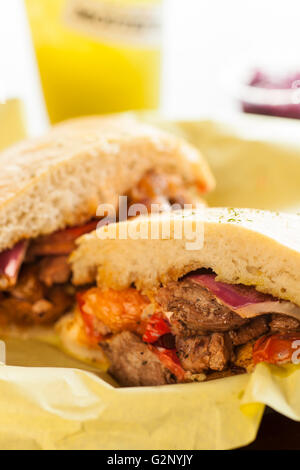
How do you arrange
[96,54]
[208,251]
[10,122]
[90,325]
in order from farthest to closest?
[96,54] → [10,122] → [90,325] → [208,251]

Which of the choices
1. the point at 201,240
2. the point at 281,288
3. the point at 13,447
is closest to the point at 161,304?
the point at 201,240

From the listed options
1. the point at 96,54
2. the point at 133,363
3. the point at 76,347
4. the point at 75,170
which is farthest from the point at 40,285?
the point at 96,54

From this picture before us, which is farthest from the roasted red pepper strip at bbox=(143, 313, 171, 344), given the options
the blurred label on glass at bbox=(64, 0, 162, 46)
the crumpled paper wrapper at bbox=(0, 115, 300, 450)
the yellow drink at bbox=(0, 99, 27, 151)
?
the blurred label on glass at bbox=(64, 0, 162, 46)

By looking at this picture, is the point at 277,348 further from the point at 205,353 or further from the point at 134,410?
the point at 134,410

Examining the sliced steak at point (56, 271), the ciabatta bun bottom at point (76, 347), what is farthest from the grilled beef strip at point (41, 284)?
the ciabatta bun bottom at point (76, 347)

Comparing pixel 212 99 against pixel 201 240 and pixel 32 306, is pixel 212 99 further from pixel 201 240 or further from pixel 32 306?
pixel 201 240

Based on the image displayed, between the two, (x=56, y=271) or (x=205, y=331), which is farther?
(x=56, y=271)

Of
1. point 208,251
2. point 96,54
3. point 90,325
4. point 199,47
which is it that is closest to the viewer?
point 208,251
